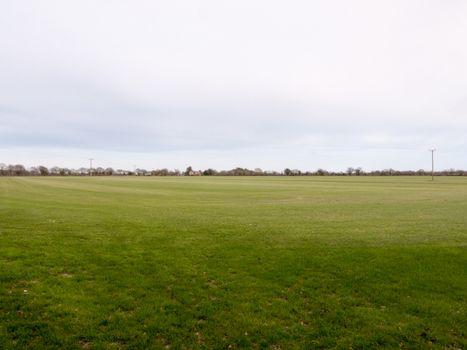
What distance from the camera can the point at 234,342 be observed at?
6.30 metres

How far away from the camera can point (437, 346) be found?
6.24 metres

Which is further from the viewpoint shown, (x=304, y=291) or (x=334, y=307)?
(x=304, y=291)

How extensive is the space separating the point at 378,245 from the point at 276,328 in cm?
784

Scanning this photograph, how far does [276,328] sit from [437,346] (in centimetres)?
298

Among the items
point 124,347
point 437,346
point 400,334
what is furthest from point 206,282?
point 437,346

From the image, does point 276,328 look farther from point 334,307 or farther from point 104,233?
point 104,233

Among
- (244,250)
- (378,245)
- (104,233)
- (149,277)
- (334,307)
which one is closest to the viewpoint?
(334,307)

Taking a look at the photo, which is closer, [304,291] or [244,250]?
[304,291]

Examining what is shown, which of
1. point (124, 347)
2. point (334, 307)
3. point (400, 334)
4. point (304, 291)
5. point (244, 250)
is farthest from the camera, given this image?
point (244, 250)

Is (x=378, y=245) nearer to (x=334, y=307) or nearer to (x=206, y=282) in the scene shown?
(x=334, y=307)

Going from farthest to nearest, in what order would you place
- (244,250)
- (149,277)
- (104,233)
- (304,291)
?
1. (104,233)
2. (244,250)
3. (149,277)
4. (304,291)

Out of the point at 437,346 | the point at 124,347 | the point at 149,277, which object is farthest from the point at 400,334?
the point at 149,277

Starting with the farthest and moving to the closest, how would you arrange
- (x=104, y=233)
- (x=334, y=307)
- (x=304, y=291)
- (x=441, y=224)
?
1. (x=441, y=224)
2. (x=104, y=233)
3. (x=304, y=291)
4. (x=334, y=307)

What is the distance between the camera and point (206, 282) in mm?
9086
